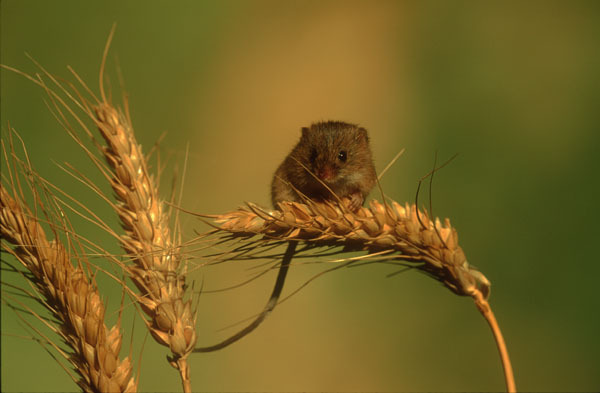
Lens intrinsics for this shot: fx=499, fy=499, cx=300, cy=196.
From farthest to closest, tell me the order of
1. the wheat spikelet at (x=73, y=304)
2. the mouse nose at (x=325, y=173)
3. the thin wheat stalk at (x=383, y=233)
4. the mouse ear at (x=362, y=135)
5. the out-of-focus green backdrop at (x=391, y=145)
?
the out-of-focus green backdrop at (x=391, y=145) < the mouse ear at (x=362, y=135) < the mouse nose at (x=325, y=173) < the wheat spikelet at (x=73, y=304) < the thin wheat stalk at (x=383, y=233)

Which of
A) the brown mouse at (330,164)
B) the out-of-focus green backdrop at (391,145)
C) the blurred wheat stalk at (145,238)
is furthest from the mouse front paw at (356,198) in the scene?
the blurred wheat stalk at (145,238)

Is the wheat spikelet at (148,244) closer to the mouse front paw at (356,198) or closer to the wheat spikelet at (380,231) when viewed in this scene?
the wheat spikelet at (380,231)

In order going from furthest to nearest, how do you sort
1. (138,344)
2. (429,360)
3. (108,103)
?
1. (429,360)
2. (138,344)
3. (108,103)

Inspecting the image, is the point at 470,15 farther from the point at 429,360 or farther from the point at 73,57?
the point at 73,57

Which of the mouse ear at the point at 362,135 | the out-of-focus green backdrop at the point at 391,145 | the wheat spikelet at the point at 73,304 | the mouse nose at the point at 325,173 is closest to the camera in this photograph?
the wheat spikelet at the point at 73,304

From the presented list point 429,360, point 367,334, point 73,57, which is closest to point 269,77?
point 73,57

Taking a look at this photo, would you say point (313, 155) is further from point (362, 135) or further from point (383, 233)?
point (383, 233)

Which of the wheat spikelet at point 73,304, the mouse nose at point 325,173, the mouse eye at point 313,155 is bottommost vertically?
the wheat spikelet at point 73,304
